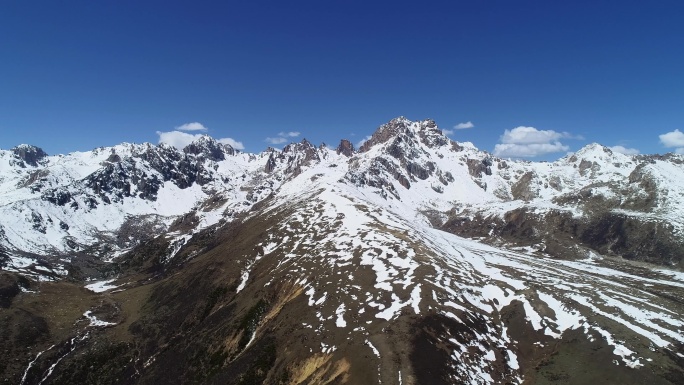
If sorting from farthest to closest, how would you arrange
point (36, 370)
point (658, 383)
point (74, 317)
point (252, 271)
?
point (74, 317) → point (252, 271) → point (36, 370) → point (658, 383)

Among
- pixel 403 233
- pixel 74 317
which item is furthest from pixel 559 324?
pixel 74 317

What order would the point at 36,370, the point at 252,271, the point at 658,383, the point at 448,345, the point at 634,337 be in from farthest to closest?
the point at 252,271, the point at 36,370, the point at 634,337, the point at 448,345, the point at 658,383

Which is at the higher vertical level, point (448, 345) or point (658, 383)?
point (448, 345)

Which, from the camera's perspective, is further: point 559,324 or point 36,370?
point 36,370

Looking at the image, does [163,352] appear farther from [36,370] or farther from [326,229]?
[326,229]

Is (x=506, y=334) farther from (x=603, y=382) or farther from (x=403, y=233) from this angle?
(x=403, y=233)

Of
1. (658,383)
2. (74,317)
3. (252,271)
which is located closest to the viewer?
(658,383)

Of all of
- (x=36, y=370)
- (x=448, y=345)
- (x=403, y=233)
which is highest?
(x=403, y=233)

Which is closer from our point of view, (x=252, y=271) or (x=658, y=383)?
(x=658, y=383)

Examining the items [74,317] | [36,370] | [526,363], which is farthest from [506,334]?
[74,317]
